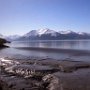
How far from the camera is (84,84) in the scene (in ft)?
50.2

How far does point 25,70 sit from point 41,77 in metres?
3.80

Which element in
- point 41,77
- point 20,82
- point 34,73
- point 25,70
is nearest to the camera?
point 20,82

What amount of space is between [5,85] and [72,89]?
5902 millimetres

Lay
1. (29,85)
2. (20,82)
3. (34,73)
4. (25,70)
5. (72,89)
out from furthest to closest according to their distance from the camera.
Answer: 1. (25,70)
2. (34,73)
3. (20,82)
4. (29,85)
5. (72,89)

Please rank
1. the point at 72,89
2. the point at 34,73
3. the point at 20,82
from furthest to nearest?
the point at 34,73 < the point at 20,82 < the point at 72,89

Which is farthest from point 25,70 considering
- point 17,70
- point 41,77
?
point 41,77

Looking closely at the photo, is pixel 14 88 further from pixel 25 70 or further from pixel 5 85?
pixel 25 70

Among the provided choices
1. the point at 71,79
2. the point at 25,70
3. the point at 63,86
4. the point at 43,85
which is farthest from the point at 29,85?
the point at 25,70

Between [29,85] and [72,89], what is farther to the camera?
[29,85]

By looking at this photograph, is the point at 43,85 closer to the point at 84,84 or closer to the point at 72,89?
the point at 72,89

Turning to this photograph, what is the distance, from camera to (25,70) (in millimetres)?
21453

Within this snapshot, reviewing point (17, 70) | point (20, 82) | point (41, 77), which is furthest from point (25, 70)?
point (20, 82)

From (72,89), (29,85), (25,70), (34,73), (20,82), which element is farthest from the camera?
(25,70)

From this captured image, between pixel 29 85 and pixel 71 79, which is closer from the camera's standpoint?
pixel 29 85
